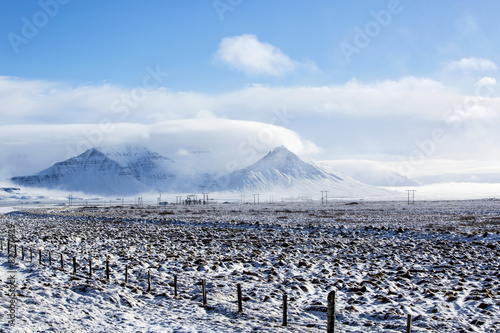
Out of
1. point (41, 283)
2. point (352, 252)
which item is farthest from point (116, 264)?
point (352, 252)

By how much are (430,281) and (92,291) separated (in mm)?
12524

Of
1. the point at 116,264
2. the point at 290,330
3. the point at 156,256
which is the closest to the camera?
the point at 290,330

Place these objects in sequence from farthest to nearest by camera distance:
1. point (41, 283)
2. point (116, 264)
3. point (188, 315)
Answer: point (116, 264) < point (41, 283) < point (188, 315)

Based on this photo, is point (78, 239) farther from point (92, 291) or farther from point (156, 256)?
point (92, 291)

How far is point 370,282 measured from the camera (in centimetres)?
1552

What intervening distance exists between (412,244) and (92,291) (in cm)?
2040

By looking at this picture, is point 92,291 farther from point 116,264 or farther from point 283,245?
point 283,245

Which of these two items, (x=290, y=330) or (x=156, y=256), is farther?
(x=156, y=256)

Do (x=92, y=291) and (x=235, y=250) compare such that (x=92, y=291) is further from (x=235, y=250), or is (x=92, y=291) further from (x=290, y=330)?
(x=235, y=250)

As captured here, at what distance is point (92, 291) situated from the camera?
14.4 metres

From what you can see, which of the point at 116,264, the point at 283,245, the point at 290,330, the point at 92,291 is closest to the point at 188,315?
the point at 290,330

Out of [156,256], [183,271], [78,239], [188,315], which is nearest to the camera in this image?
[188,315]

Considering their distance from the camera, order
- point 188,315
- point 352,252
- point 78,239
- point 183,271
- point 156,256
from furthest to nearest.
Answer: point 78,239 < point 352,252 < point 156,256 < point 183,271 < point 188,315

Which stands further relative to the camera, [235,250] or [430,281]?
[235,250]
